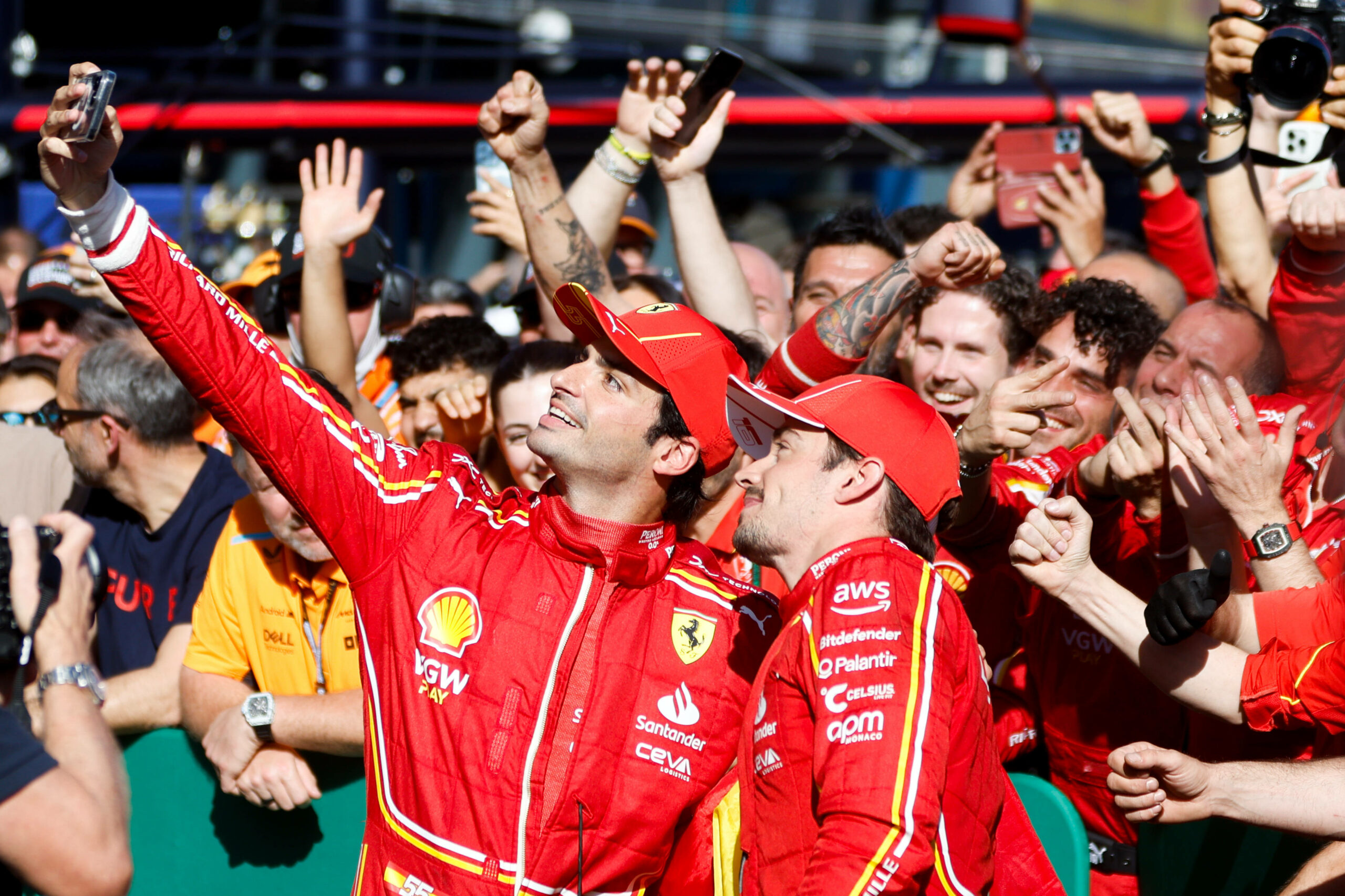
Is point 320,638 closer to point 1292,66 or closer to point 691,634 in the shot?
point 691,634

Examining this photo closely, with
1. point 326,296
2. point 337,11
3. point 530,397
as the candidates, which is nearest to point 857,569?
point 530,397

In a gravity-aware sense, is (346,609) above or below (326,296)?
below

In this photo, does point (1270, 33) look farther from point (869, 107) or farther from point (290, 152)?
point (290, 152)

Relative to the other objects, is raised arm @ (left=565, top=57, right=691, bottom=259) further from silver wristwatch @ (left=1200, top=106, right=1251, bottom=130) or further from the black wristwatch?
the black wristwatch

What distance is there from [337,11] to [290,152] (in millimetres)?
4087

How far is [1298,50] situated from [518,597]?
263cm

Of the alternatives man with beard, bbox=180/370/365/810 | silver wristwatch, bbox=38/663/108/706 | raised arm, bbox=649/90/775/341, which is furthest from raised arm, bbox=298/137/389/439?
silver wristwatch, bbox=38/663/108/706

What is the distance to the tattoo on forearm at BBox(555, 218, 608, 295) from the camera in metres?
3.85

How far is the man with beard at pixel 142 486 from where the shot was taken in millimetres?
4016

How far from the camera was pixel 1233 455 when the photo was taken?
2.75 m

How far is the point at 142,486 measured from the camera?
4.12 metres

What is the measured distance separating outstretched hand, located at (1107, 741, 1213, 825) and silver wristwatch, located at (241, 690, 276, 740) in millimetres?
2009

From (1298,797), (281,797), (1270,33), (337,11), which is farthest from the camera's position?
(337,11)

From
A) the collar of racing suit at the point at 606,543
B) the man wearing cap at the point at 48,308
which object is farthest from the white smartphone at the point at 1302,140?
the man wearing cap at the point at 48,308
